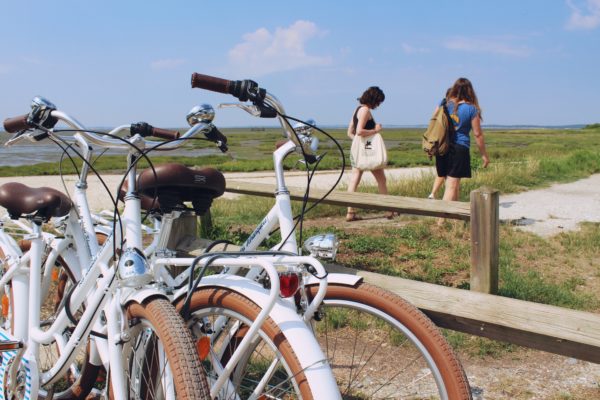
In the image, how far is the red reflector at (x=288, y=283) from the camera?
7.34 ft

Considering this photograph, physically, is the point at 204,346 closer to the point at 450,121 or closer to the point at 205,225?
the point at 205,225

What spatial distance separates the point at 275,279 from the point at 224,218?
665 centimetres

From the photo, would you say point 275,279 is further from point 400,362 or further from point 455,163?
point 455,163

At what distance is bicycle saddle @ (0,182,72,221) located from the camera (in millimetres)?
2980

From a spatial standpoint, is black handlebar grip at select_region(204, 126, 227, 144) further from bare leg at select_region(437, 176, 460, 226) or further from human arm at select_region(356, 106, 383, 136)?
human arm at select_region(356, 106, 383, 136)

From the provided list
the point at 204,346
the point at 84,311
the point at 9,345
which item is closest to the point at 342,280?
the point at 204,346

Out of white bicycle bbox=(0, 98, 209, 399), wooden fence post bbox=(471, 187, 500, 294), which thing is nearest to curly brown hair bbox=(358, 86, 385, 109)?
wooden fence post bbox=(471, 187, 500, 294)

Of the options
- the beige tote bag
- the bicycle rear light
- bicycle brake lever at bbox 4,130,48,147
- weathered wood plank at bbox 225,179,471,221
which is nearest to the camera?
the bicycle rear light

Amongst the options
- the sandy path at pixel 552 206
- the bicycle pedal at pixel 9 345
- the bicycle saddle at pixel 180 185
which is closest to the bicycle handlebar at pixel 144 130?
the bicycle saddle at pixel 180 185

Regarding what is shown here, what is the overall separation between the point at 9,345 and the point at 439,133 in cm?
550

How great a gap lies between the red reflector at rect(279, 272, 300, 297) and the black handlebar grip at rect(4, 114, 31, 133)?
4.27ft

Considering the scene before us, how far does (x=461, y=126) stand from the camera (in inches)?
291

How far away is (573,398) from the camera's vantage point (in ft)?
11.0

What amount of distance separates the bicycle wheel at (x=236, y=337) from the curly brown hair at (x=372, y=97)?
5.55 m
